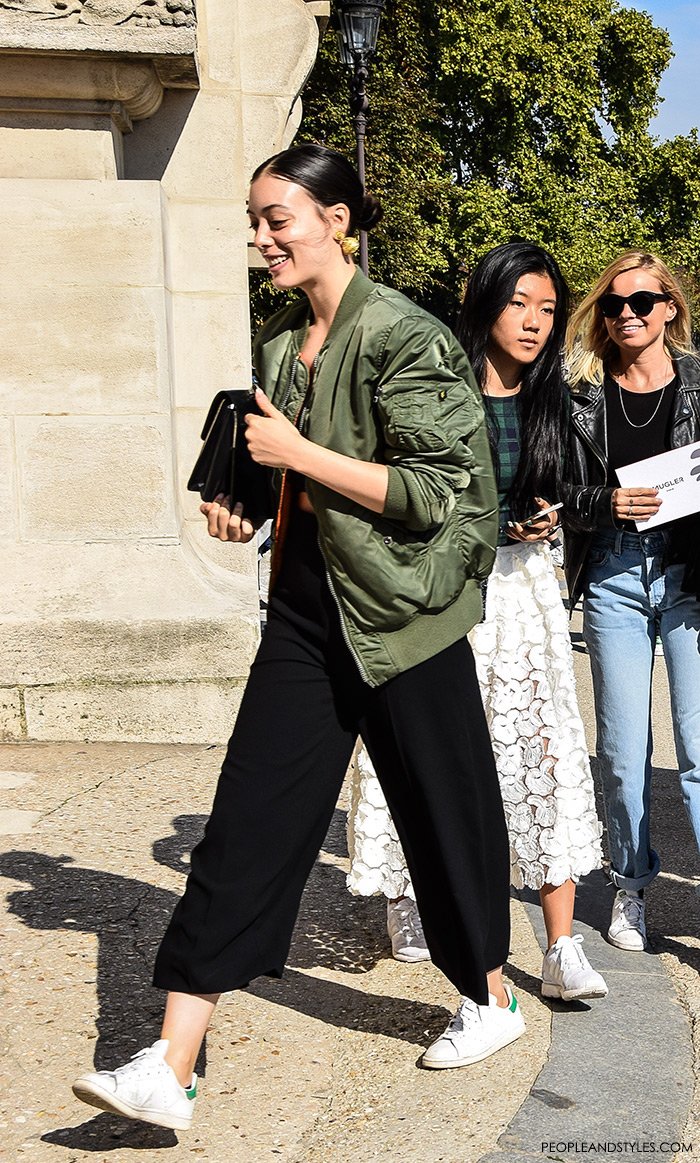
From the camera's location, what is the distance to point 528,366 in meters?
4.13

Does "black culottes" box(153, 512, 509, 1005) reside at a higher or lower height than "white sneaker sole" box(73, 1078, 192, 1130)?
higher

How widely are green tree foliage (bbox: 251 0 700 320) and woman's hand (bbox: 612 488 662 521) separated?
30.5 metres

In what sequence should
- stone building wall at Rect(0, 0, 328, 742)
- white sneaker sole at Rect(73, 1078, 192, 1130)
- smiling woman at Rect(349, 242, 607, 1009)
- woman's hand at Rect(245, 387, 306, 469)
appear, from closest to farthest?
1. white sneaker sole at Rect(73, 1078, 192, 1130)
2. woman's hand at Rect(245, 387, 306, 469)
3. smiling woman at Rect(349, 242, 607, 1009)
4. stone building wall at Rect(0, 0, 328, 742)

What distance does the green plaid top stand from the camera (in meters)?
4.06

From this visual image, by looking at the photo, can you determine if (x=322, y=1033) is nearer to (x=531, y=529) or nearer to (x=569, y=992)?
(x=569, y=992)

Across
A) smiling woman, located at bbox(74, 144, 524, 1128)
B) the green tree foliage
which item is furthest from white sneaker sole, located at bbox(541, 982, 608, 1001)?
the green tree foliage

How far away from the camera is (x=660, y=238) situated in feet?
137

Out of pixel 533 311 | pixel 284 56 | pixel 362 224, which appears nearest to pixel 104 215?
pixel 284 56

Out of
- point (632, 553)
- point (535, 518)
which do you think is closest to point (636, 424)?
point (632, 553)

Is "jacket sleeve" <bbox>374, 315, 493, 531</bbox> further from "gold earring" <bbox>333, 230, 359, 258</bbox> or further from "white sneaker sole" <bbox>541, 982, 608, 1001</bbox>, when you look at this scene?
"white sneaker sole" <bbox>541, 982, 608, 1001</bbox>

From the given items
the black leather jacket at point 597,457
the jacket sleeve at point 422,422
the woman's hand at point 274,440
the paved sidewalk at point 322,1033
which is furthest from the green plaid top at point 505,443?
the paved sidewalk at point 322,1033

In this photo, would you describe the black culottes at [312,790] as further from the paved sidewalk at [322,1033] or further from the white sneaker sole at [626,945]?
the white sneaker sole at [626,945]

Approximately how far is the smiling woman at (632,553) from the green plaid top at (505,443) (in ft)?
0.84

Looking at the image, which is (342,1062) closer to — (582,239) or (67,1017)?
(67,1017)
